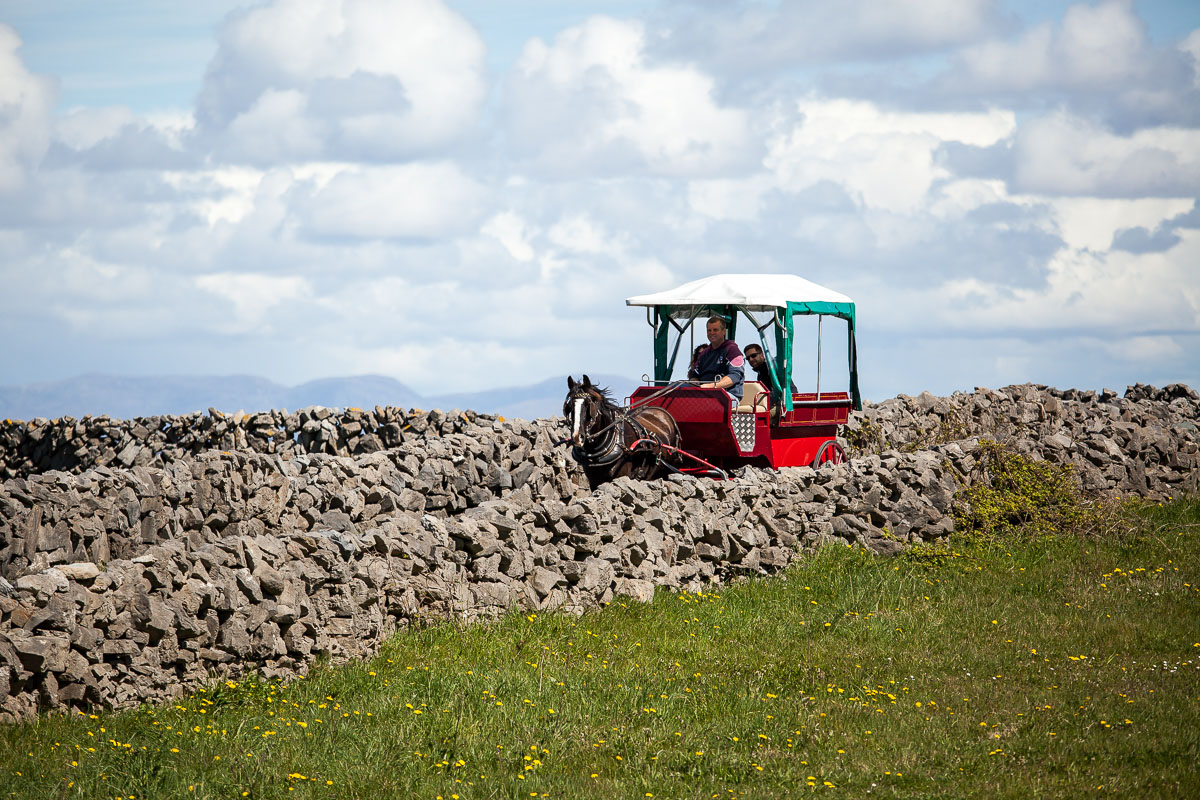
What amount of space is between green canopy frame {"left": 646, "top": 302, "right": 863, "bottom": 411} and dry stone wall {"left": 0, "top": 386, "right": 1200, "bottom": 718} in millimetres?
1950

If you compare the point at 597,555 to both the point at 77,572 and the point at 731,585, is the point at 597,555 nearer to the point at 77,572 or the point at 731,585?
the point at 731,585

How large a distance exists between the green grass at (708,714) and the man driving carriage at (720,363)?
198 inches

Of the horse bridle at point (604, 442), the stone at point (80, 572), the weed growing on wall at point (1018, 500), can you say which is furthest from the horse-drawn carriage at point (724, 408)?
the stone at point (80, 572)

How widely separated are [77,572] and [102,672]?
716 mm

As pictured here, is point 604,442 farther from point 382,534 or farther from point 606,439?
point 382,534

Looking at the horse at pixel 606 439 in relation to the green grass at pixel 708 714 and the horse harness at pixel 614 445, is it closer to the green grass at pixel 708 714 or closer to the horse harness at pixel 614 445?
the horse harness at pixel 614 445

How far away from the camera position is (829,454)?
16.8 meters

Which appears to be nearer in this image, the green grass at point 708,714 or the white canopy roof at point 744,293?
the green grass at point 708,714

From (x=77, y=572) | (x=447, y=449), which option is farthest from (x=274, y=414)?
(x=77, y=572)

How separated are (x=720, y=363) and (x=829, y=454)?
2.73 m

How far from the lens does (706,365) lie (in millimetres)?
15477

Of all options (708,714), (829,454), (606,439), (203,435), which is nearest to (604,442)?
(606,439)

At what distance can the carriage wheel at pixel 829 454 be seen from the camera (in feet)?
53.6

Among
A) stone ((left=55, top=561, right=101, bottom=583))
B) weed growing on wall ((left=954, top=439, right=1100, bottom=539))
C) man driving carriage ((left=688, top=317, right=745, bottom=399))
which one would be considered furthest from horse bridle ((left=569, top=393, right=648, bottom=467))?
stone ((left=55, top=561, right=101, bottom=583))
